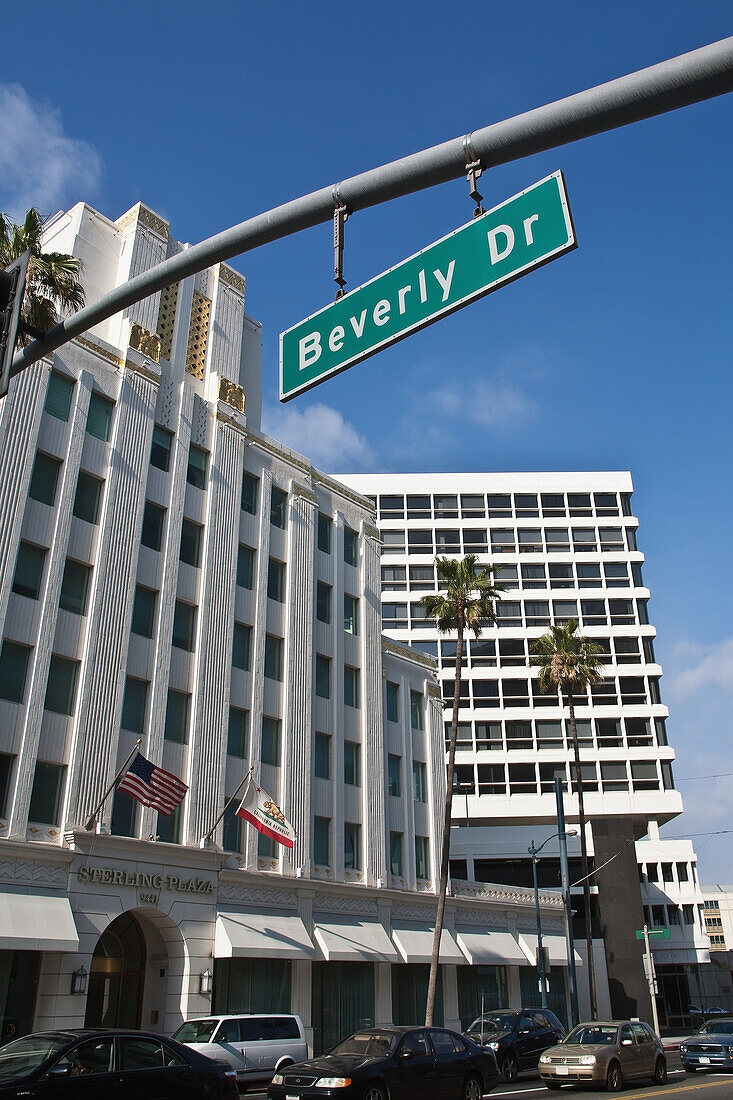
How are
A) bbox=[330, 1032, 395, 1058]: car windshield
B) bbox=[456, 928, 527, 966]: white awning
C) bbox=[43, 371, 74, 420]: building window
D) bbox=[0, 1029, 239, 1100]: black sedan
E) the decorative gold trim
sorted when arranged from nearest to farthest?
bbox=[0, 1029, 239, 1100]: black sedan < bbox=[330, 1032, 395, 1058]: car windshield < bbox=[43, 371, 74, 420]: building window < the decorative gold trim < bbox=[456, 928, 527, 966]: white awning

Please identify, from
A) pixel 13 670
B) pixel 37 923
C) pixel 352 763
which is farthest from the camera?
pixel 352 763

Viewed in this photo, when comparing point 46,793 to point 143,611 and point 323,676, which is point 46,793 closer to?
point 143,611

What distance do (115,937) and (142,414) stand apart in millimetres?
16814

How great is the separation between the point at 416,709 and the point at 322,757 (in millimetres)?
8701

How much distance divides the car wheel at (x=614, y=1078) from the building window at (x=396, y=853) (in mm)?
17260

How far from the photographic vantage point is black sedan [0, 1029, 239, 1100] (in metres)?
10.8

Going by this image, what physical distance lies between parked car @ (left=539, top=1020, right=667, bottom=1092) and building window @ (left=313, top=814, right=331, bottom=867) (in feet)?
42.9

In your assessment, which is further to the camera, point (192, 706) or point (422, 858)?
point (422, 858)

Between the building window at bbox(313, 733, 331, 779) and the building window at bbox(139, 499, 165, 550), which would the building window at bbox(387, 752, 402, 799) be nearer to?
the building window at bbox(313, 733, 331, 779)

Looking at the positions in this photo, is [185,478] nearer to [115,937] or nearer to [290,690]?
[290,690]

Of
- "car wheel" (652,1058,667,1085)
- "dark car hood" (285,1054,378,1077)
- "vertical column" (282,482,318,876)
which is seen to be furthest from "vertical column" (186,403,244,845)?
"car wheel" (652,1058,667,1085)

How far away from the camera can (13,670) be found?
24.5 meters

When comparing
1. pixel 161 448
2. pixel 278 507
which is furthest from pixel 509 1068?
pixel 161 448

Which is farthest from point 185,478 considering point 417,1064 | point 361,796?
point 417,1064
